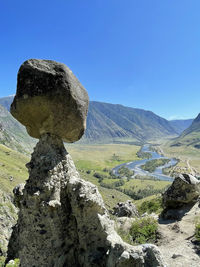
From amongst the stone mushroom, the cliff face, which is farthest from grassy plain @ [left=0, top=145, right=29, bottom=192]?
the stone mushroom

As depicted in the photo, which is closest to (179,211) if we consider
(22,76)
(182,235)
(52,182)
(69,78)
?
(182,235)

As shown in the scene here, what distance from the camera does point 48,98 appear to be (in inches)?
381

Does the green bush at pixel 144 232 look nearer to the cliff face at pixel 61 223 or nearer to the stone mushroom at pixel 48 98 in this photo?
the cliff face at pixel 61 223

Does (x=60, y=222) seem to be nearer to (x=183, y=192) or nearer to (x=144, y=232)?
(x=144, y=232)

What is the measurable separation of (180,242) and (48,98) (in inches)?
769

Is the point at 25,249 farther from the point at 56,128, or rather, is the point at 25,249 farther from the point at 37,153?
the point at 56,128

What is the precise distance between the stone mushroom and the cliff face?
193 cm

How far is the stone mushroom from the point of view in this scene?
9.70 m

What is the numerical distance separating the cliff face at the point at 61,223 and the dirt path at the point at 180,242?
8.90m

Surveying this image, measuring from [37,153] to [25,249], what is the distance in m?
4.79

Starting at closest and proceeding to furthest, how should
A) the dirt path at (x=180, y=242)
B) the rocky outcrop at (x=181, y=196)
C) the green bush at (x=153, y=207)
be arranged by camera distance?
the dirt path at (x=180, y=242)
the rocky outcrop at (x=181, y=196)
the green bush at (x=153, y=207)

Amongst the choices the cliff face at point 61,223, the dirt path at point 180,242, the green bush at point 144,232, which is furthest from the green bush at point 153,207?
the cliff face at point 61,223


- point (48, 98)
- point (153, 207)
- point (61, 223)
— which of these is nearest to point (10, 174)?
point (153, 207)

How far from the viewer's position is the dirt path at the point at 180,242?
14344 millimetres
